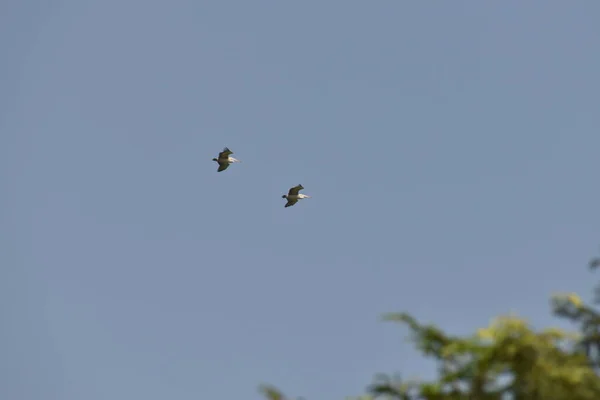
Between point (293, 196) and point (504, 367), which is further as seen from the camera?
point (293, 196)

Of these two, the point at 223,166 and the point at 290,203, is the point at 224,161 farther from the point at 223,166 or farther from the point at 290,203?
the point at 290,203

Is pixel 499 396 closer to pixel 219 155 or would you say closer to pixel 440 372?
pixel 440 372

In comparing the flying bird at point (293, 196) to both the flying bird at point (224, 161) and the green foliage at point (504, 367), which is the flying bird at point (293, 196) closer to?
the flying bird at point (224, 161)

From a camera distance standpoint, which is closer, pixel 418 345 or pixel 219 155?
pixel 418 345

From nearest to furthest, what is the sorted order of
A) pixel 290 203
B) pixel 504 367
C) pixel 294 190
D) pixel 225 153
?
pixel 504 367, pixel 294 190, pixel 290 203, pixel 225 153

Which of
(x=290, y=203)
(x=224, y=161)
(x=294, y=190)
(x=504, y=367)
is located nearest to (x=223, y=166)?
(x=224, y=161)

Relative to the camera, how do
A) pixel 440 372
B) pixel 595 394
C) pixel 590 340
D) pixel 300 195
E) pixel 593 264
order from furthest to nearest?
pixel 300 195 < pixel 593 264 < pixel 590 340 < pixel 440 372 < pixel 595 394

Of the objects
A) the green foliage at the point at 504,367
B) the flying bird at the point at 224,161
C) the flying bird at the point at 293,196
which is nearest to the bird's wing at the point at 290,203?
the flying bird at the point at 293,196

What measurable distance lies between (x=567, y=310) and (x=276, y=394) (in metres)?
5.98

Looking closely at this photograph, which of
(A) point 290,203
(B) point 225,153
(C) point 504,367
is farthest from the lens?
(B) point 225,153

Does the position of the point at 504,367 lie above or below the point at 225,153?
below

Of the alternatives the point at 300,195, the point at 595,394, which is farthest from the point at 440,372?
the point at 300,195

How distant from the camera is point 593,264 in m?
18.0

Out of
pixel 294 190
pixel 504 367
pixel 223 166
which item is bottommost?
pixel 504 367
